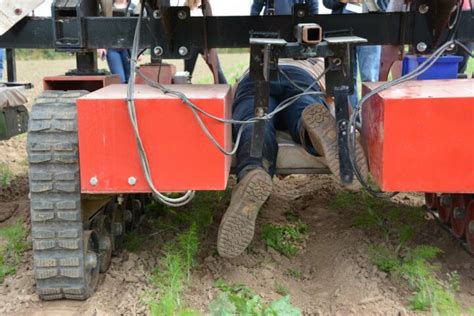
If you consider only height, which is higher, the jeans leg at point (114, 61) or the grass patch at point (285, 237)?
the jeans leg at point (114, 61)

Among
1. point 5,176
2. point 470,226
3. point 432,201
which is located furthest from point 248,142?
point 5,176

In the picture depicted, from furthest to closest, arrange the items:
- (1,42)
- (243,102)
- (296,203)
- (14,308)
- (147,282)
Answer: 1. (296,203)
2. (243,102)
3. (1,42)
4. (147,282)
5. (14,308)

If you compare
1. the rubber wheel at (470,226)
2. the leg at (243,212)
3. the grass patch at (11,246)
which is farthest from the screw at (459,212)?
the grass patch at (11,246)

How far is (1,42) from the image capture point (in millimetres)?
3338

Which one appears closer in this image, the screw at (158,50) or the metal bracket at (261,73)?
the metal bracket at (261,73)

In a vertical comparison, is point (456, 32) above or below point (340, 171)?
above

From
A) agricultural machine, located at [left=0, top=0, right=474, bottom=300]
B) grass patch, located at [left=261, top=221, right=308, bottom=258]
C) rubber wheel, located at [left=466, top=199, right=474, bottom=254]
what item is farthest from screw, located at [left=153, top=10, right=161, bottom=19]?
rubber wheel, located at [left=466, top=199, right=474, bottom=254]

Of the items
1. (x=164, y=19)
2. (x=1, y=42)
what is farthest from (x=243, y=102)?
(x=1, y=42)

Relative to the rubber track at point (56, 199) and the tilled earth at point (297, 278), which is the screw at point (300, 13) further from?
the tilled earth at point (297, 278)

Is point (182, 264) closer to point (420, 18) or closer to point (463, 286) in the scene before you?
point (463, 286)

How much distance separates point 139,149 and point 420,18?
1.52 meters

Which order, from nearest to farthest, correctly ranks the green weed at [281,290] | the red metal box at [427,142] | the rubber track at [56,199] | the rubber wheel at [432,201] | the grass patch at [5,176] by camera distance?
the red metal box at [427,142] → the rubber track at [56,199] → the green weed at [281,290] → the rubber wheel at [432,201] → the grass patch at [5,176]

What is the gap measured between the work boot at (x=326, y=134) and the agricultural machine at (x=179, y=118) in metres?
0.07

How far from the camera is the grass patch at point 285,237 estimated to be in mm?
3623
